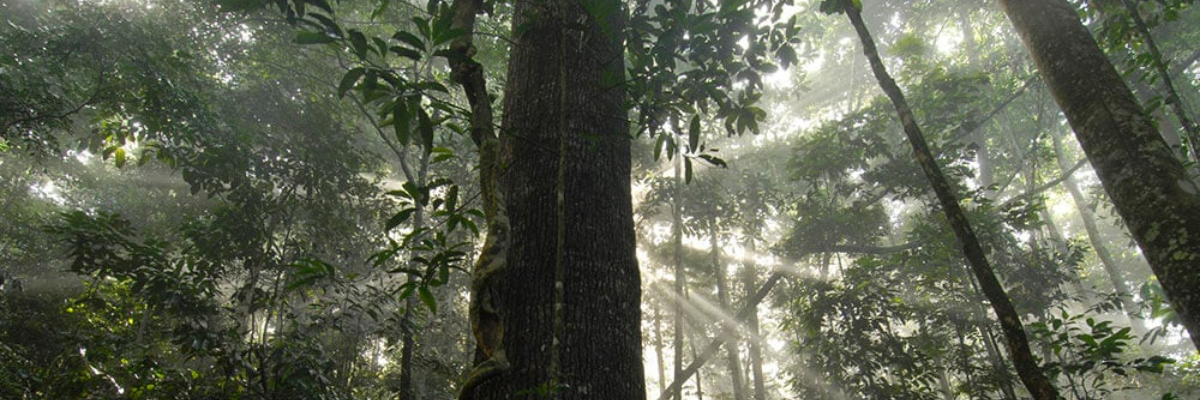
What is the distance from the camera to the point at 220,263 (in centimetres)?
492

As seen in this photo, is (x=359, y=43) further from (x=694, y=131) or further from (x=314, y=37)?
(x=694, y=131)

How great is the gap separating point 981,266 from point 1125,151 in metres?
0.84

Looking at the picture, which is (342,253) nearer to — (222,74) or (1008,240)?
(222,74)

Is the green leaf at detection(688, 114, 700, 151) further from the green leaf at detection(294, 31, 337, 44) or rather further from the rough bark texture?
the green leaf at detection(294, 31, 337, 44)

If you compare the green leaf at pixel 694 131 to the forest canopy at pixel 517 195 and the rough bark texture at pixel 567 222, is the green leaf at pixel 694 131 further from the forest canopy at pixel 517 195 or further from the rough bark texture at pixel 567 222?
the rough bark texture at pixel 567 222

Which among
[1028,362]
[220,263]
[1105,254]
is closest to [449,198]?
[1028,362]

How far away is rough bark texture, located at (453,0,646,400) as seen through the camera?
163 centimetres

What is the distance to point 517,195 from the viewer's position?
1.91m

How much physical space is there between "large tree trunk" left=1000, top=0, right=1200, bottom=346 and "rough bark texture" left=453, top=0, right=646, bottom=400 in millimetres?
1904

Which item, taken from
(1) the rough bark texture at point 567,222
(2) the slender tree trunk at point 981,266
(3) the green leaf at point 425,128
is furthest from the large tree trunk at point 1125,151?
(3) the green leaf at point 425,128

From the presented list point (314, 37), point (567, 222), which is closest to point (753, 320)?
point (567, 222)

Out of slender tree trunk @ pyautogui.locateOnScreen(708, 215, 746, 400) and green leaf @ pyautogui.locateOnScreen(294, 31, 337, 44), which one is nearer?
green leaf @ pyautogui.locateOnScreen(294, 31, 337, 44)

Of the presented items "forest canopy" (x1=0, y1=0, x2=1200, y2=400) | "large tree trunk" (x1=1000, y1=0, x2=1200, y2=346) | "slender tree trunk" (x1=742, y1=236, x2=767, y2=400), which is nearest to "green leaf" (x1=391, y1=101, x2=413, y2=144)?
"forest canopy" (x1=0, y1=0, x2=1200, y2=400)

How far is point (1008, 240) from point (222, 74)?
11853 mm
